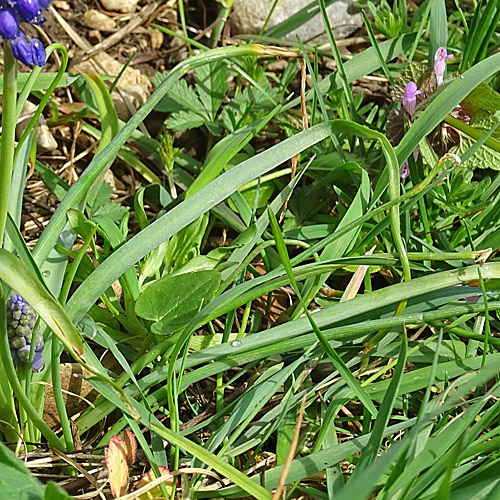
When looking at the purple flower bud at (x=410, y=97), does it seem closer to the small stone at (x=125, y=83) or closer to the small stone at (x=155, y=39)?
the small stone at (x=125, y=83)

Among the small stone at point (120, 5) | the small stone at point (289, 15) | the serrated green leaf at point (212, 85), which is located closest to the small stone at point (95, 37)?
the small stone at point (120, 5)

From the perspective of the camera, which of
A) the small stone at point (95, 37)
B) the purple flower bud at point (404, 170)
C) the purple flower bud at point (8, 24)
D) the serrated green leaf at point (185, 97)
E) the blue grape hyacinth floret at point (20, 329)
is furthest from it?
the small stone at point (95, 37)

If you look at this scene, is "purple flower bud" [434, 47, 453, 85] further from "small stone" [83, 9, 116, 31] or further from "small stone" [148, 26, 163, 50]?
"small stone" [83, 9, 116, 31]

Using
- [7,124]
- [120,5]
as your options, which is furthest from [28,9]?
[120,5]

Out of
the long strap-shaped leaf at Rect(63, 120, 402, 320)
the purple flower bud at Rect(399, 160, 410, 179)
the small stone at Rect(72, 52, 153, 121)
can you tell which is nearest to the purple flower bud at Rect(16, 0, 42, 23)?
the long strap-shaped leaf at Rect(63, 120, 402, 320)

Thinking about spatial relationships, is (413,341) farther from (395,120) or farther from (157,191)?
Result: (157,191)

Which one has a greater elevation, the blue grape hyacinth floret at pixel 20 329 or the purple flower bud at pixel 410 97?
the blue grape hyacinth floret at pixel 20 329

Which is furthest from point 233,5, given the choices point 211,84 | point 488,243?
point 488,243
